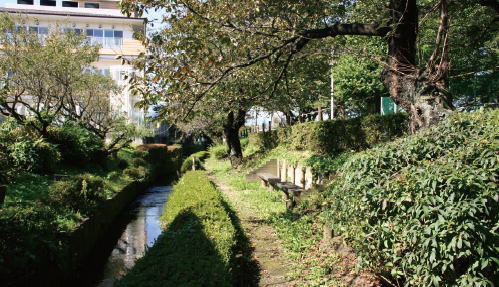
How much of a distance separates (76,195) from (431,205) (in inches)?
340

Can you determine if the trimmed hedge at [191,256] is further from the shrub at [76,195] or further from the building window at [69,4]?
the building window at [69,4]

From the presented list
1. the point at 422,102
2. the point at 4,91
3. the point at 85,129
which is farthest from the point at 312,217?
the point at 85,129

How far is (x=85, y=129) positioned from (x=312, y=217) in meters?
13.5

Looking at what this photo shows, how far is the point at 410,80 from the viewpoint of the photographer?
6500mm

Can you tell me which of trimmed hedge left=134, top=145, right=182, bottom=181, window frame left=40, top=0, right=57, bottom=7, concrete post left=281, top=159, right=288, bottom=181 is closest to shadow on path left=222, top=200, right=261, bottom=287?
concrete post left=281, top=159, right=288, bottom=181

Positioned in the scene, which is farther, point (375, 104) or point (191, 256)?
point (375, 104)

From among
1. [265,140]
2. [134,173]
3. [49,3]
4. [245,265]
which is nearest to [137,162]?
[134,173]

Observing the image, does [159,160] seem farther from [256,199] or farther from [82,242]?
[82,242]

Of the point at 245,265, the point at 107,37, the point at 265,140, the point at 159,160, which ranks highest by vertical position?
the point at 107,37

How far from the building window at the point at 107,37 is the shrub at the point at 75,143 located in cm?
2009

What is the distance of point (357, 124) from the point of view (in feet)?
42.4

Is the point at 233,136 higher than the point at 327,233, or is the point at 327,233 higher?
the point at 233,136

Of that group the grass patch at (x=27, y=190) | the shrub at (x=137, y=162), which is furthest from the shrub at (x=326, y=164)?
the shrub at (x=137, y=162)

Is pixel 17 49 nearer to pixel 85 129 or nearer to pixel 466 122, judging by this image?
pixel 85 129
